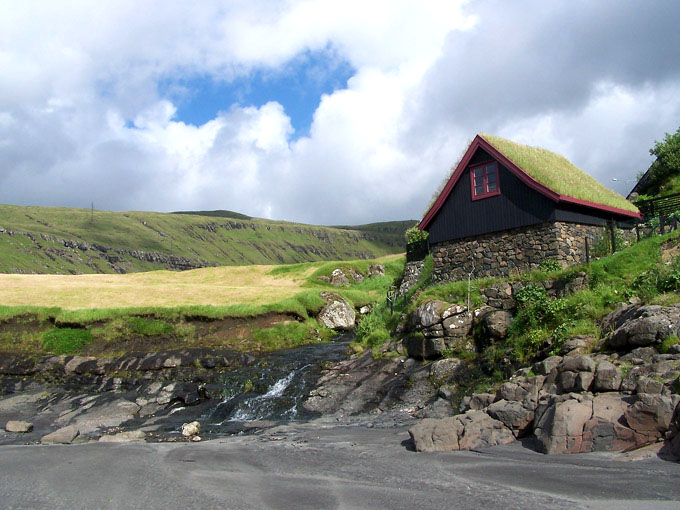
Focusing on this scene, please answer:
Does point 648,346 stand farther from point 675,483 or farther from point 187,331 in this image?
point 187,331

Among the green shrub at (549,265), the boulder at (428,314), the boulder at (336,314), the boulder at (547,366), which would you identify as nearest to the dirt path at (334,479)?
the boulder at (547,366)

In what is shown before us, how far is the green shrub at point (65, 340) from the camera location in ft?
102

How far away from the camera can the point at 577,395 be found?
39.6 ft

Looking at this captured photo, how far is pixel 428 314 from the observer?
22.9m

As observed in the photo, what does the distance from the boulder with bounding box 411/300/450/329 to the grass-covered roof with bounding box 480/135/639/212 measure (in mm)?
8851

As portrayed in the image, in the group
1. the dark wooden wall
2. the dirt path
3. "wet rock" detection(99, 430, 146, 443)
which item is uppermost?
the dark wooden wall

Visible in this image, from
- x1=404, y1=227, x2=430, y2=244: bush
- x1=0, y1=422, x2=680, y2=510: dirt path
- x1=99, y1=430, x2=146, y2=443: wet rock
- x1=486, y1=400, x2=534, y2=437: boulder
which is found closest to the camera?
x1=0, y1=422, x2=680, y2=510: dirt path

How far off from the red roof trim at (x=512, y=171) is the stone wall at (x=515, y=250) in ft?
4.35

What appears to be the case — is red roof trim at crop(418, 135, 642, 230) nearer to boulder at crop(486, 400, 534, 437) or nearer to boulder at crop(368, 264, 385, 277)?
boulder at crop(486, 400, 534, 437)

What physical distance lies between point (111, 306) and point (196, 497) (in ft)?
100

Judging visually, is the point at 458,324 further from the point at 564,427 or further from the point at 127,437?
the point at 127,437

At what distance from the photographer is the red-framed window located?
28505 mm

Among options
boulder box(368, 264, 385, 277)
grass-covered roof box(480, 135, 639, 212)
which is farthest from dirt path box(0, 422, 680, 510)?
boulder box(368, 264, 385, 277)

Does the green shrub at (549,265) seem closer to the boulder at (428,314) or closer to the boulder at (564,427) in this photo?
the boulder at (428,314)
